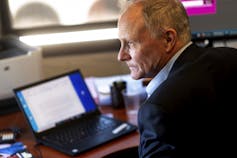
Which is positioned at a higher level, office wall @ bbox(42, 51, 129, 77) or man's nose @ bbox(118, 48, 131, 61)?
man's nose @ bbox(118, 48, 131, 61)

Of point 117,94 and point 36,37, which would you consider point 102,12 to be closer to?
point 36,37

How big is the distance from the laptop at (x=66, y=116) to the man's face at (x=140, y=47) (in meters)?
0.46

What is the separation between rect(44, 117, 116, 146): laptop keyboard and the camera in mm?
1929

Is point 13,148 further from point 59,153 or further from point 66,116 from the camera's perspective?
point 66,116

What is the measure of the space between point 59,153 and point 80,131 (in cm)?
17

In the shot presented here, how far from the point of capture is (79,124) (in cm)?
206

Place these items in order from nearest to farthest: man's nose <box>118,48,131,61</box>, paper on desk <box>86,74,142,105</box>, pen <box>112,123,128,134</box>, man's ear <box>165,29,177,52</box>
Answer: man's ear <box>165,29,177,52</box> → man's nose <box>118,48,131,61</box> → pen <box>112,123,128,134</box> → paper on desk <box>86,74,142,105</box>

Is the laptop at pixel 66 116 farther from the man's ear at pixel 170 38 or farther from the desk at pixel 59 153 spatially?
the man's ear at pixel 170 38

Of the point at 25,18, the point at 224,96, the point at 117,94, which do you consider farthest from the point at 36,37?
the point at 224,96

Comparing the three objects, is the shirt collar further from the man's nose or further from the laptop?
the laptop

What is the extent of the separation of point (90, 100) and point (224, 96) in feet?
2.83

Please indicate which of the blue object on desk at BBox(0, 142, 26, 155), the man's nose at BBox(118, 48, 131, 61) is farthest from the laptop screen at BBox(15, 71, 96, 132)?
the man's nose at BBox(118, 48, 131, 61)

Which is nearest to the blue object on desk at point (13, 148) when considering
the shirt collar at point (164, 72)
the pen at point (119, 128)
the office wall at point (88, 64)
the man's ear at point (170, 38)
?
the pen at point (119, 128)

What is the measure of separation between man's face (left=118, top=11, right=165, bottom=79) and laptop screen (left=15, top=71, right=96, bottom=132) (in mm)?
555
